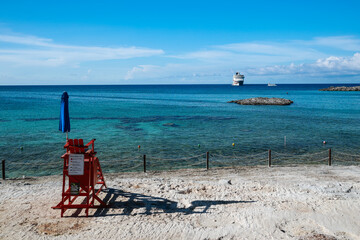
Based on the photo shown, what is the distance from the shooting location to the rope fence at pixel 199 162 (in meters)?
17.8

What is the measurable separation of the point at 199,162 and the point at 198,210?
951 cm

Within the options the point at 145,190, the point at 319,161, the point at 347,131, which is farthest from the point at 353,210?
the point at 347,131

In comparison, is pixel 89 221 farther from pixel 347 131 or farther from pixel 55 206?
pixel 347 131

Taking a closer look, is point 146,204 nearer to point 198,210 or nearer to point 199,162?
point 198,210

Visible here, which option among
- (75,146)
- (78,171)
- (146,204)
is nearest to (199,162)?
(146,204)

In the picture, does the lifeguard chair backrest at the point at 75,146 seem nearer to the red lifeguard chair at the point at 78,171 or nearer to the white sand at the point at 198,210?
the red lifeguard chair at the point at 78,171

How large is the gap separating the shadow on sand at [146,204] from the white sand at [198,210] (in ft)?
0.12

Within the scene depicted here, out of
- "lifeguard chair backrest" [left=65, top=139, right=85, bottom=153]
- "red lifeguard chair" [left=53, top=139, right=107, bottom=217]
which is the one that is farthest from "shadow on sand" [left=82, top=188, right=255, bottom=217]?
"lifeguard chair backrest" [left=65, top=139, right=85, bottom=153]

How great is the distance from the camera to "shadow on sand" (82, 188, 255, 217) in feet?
33.6

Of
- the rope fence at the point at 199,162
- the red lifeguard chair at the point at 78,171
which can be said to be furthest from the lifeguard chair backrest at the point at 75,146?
the rope fence at the point at 199,162

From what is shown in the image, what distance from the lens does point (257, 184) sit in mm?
13070

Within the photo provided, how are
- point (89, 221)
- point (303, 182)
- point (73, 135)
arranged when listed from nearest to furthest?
1. point (89, 221)
2. point (303, 182)
3. point (73, 135)

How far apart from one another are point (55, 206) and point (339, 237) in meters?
9.68

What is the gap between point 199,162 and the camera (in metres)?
19.8
